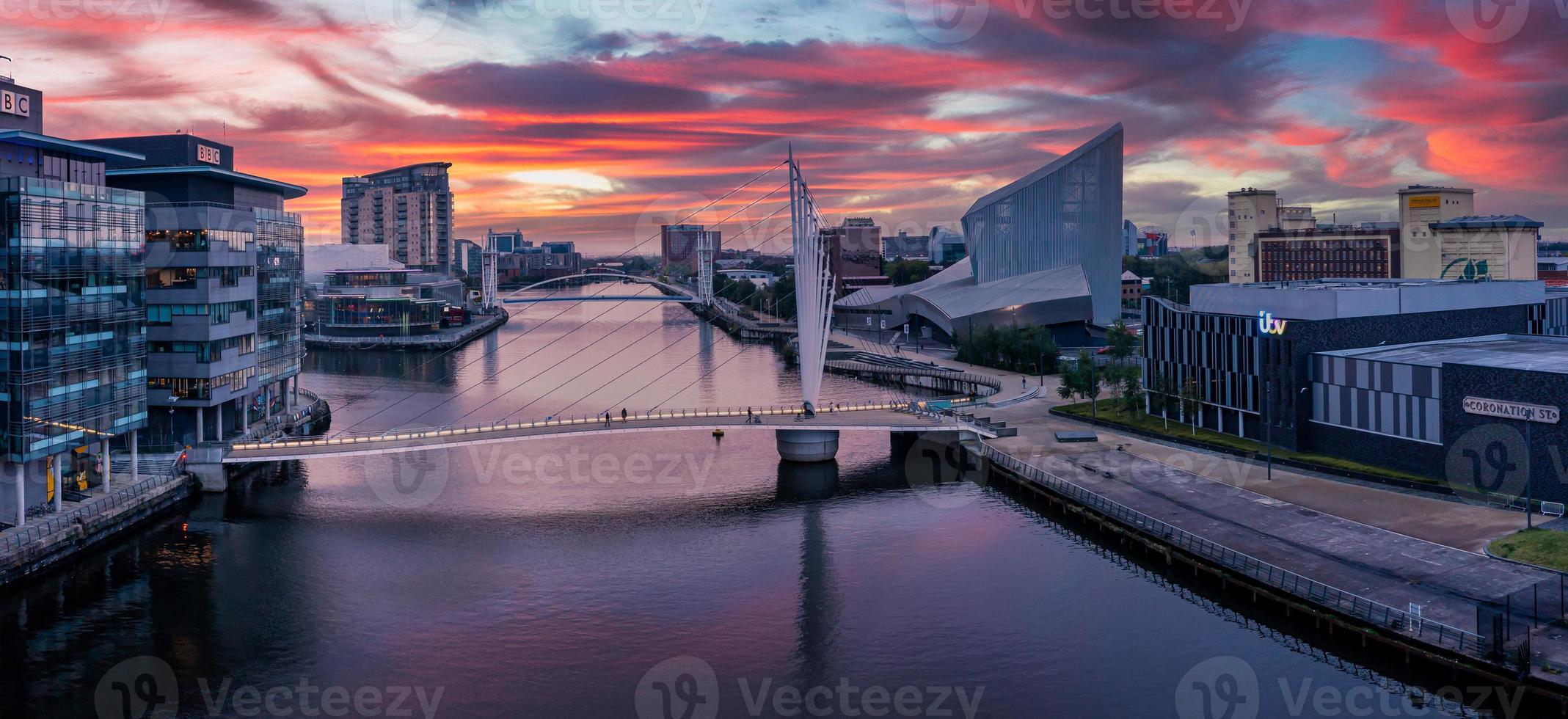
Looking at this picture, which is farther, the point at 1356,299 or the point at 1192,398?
the point at 1192,398

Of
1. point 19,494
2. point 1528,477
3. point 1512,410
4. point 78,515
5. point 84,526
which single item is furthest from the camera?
point 78,515

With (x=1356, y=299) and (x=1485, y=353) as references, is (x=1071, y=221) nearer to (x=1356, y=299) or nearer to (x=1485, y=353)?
(x=1356, y=299)

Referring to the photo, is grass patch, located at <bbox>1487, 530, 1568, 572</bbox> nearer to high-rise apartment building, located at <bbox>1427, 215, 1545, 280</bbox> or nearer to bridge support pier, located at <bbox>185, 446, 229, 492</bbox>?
bridge support pier, located at <bbox>185, 446, 229, 492</bbox>

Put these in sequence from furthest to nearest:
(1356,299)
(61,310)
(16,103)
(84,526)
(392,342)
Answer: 1. (392,342)
2. (1356,299)
3. (16,103)
4. (61,310)
5. (84,526)

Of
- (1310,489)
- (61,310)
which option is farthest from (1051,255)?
(61,310)

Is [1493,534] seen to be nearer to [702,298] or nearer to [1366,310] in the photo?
[1366,310]

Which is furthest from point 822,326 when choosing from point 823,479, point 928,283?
point 928,283

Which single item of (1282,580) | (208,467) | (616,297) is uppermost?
(616,297)

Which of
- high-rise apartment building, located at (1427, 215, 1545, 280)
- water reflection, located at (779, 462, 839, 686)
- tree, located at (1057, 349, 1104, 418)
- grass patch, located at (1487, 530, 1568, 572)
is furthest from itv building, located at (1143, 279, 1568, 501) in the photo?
high-rise apartment building, located at (1427, 215, 1545, 280)
